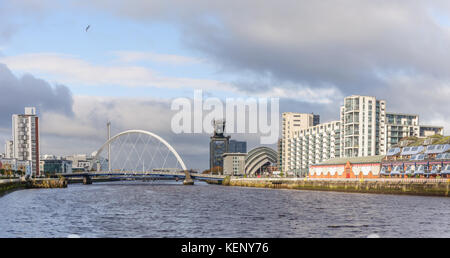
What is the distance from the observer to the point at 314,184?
150m

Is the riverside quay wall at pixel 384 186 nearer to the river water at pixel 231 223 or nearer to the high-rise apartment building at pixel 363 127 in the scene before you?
the river water at pixel 231 223

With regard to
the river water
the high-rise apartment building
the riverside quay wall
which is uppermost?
the high-rise apartment building

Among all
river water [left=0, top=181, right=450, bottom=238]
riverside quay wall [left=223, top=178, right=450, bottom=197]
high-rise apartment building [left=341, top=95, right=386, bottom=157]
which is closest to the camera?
river water [left=0, top=181, right=450, bottom=238]

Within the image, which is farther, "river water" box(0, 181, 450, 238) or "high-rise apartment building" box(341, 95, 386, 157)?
"high-rise apartment building" box(341, 95, 386, 157)

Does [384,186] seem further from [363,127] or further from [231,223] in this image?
[363,127]

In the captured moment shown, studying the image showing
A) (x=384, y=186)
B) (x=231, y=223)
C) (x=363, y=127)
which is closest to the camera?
(x=231, y=223)

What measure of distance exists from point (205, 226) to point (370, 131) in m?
160

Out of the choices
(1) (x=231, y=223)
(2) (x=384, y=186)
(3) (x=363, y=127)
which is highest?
(3) (x=363, y=127)

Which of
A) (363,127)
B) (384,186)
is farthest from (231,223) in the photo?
(363,127)

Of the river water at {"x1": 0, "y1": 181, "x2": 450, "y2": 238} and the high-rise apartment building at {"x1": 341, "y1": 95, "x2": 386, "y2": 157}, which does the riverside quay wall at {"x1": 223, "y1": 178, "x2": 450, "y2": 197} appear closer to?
the river water at {"x1": 0, "y1": 181, "x2": 450, "y2": 238}

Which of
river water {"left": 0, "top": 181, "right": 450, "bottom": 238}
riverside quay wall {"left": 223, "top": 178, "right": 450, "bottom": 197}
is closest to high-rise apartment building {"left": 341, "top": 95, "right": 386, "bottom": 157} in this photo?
riverside quay wall {"left": 223, "top": 178, "right": 450, "bottom": 197}

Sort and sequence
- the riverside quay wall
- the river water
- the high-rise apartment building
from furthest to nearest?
the high-rise apartment building → the riverside quay wall → the river water

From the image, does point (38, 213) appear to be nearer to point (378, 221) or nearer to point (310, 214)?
point (310, 214)

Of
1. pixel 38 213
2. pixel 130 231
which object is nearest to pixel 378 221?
pixel 130 231
